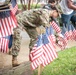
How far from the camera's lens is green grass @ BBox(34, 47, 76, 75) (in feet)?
26.5

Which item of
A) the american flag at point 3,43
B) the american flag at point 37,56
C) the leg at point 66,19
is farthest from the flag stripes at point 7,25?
the leg at point 66,19

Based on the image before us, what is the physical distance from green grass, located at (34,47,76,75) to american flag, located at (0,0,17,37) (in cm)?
115

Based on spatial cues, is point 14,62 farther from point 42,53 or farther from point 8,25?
point 42,53

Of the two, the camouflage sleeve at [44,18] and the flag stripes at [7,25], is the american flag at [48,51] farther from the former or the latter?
the flag stripes at [7,25]

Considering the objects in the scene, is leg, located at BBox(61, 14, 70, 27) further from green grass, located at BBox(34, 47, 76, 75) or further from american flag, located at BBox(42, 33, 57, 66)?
american flag, located at BBox(42, 33, 57, 66)

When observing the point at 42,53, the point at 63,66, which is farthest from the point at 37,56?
the point at 63,66

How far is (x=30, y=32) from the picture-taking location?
29.1 feet

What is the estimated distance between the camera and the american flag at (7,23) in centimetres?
821

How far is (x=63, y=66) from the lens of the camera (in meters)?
8.72

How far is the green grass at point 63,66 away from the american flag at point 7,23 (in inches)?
45.4

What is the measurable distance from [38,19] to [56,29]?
10.7 ft

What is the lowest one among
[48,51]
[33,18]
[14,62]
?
[14,62]

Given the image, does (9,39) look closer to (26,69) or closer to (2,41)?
(2,41)

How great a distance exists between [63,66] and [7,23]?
1.75 meters
